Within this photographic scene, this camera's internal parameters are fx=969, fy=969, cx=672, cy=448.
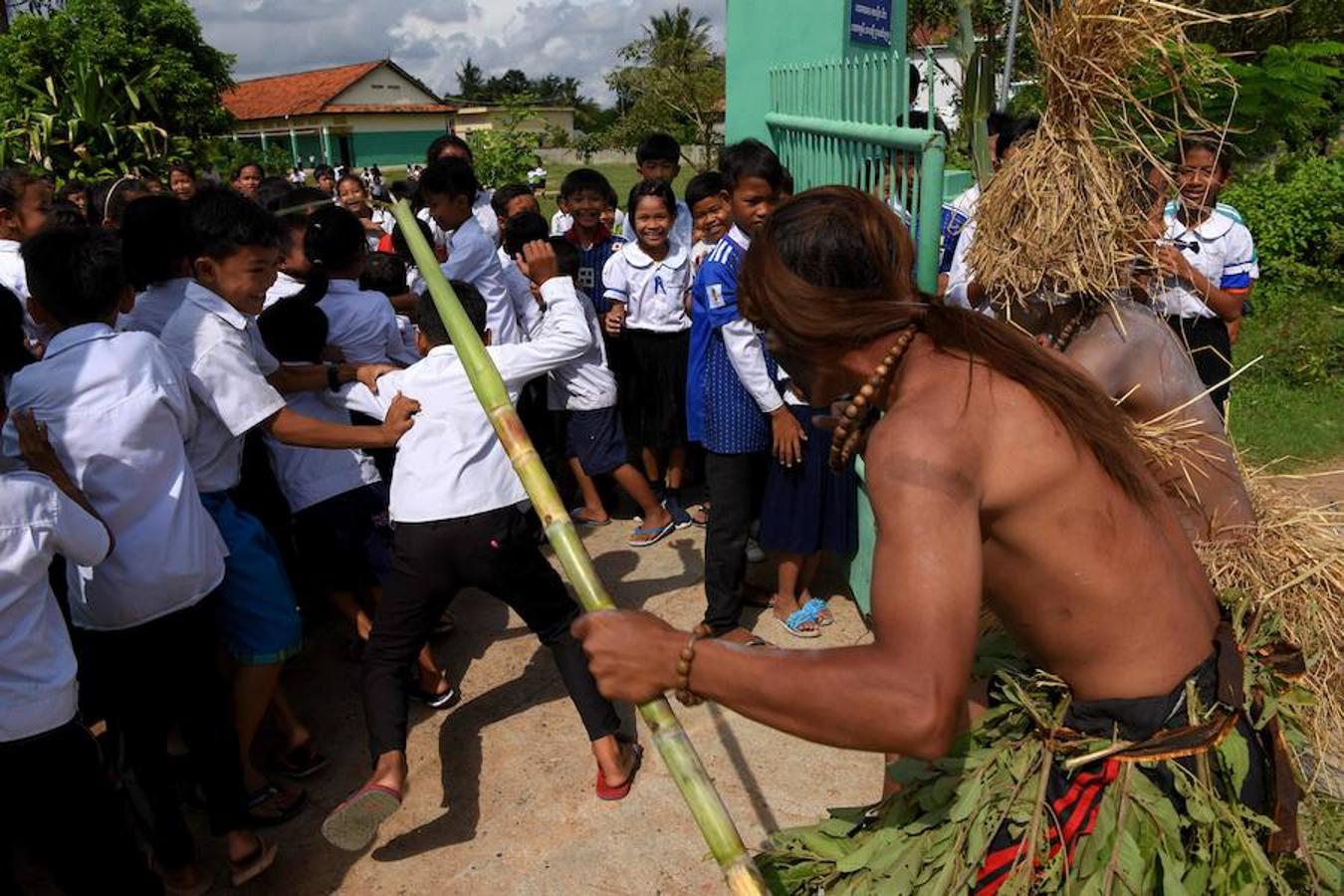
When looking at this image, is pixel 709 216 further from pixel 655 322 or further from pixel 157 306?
pixel 157 306

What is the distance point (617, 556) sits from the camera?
17.5 ft

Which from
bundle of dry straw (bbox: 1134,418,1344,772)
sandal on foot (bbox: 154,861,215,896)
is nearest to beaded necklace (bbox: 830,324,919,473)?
bundle of dry straw (bbox: 1134,418,1344,772)

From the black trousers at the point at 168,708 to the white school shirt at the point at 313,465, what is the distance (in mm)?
899

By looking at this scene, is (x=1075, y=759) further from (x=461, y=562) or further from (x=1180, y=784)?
(x=461, y=562)

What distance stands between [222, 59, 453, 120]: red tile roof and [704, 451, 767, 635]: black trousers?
2021 inches

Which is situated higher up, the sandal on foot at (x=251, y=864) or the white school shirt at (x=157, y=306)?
the white school shirt at (x=157, y=306)

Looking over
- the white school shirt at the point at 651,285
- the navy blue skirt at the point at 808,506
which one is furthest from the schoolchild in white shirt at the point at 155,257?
the white school shirt at the point at 651,285

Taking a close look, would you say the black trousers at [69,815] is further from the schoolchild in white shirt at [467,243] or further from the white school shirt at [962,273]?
the schoolchild in white shirt at [467,243]

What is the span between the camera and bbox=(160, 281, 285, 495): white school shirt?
9.80ft

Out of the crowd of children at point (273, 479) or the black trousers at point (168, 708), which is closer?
the crowd of children at point (273, 479)

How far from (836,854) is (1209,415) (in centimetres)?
149

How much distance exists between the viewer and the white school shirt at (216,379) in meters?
2.99

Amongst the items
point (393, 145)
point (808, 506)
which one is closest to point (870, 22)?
point (808, 506)

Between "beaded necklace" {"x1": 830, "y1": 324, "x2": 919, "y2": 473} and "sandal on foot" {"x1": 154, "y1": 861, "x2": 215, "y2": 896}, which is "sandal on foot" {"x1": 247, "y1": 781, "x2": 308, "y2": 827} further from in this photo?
"beaded necklace" {"x1": 830, "y1": 324, "x2": 919, "y2": 473}
